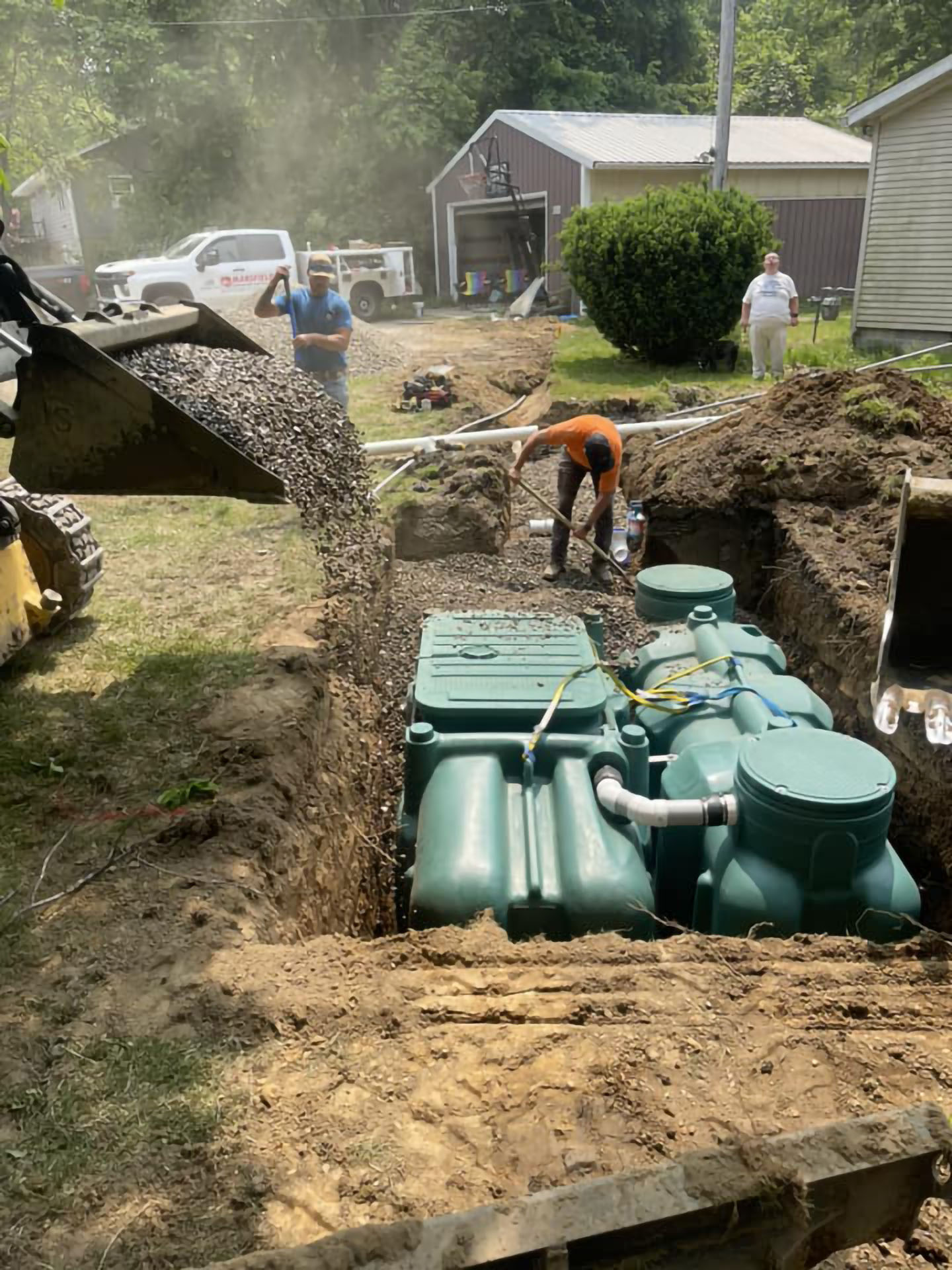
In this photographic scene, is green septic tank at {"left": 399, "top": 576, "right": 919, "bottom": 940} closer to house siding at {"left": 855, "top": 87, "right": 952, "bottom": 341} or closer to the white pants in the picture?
the white pants

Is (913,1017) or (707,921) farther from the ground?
(913,1017)

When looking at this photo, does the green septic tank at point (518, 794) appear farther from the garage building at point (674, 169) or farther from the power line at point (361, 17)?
the power line at point (361, 17)

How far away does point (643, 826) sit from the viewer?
169 inches

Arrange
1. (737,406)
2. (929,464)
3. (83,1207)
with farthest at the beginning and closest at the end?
(737,406) → (929,464) → (83,1207)

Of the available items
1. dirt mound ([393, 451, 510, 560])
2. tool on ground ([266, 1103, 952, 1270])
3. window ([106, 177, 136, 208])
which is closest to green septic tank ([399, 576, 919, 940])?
tool on ground ([266, 1103, 952, 1270])

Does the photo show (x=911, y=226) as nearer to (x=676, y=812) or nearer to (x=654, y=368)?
(x=654, y=368)

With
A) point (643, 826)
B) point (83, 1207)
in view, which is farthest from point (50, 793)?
point (643, 826)

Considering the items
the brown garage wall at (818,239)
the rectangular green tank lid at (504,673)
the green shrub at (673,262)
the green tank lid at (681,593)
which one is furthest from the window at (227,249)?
the rectangular green tank lid at (504,673)

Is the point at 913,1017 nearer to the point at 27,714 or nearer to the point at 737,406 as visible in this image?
the point at 27,714

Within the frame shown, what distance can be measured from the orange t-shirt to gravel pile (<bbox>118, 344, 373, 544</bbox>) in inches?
80.8

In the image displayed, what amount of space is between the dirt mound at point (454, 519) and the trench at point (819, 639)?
148cm

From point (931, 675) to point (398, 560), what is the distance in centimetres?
567

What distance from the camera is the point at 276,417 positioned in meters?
5.14

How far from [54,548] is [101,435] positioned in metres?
2.06
